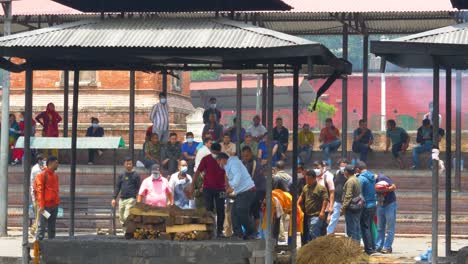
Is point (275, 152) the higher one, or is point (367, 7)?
point (367, 7)

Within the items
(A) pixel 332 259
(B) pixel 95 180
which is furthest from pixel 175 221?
(B) pixel 95 180

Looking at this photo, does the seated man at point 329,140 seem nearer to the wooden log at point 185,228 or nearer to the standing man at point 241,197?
the standing man at point 241,197

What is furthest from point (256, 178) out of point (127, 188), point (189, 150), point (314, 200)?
point (189, 150)

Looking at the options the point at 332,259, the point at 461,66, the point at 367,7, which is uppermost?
the point at 367,7

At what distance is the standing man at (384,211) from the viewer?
82.1ft

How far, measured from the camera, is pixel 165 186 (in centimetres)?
2522

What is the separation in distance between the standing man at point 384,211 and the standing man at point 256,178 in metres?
2.97

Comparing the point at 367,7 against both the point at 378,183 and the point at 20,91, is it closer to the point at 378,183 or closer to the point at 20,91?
the point at 378,183

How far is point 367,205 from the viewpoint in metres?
24.5

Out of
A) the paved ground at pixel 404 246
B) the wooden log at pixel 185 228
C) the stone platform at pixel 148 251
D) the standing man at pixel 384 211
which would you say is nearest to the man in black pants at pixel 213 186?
the wooden log at pixel 185 228

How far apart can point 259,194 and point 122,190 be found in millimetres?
5086

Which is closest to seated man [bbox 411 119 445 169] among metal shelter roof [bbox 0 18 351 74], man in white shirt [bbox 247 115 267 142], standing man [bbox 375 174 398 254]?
man in white shirt [bbox 247 115 267 142]

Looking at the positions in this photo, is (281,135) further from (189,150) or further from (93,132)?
(93,132)

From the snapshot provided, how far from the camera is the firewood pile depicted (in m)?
19.7
